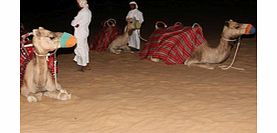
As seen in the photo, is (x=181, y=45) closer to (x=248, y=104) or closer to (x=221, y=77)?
(x=221, y=77)

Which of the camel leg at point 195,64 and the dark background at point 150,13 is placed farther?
the dark background at point 150,13

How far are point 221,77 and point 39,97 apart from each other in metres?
3.38

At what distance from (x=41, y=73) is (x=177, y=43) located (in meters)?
3.81

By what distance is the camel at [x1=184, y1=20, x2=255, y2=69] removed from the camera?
30.9 feet

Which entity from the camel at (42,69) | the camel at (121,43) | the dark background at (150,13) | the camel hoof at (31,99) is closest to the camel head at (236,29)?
the camel at (121,43)

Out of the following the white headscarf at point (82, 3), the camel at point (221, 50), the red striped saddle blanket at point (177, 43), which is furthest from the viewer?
the red striped saddle blanket at point (177, 43)

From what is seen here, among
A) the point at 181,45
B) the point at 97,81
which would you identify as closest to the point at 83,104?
the point at 97,81

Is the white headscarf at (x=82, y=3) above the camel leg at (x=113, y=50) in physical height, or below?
above

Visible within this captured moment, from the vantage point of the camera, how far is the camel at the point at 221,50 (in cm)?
941

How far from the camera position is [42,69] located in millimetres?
7211

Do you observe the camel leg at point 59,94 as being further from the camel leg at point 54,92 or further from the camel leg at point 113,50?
the camel leg at point 113,50

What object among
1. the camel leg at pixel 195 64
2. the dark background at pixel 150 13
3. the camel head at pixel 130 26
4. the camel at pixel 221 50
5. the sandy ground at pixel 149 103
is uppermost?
the dark background at pixel 150 13

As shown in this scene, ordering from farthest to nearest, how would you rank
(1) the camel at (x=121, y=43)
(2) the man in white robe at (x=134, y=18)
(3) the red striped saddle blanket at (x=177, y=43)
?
(1) the camel at (x=121, y=43) < (2) the man in white robe at (x=134, y=18) < (3) the red striped saddle blanket at (x=177, y=43)

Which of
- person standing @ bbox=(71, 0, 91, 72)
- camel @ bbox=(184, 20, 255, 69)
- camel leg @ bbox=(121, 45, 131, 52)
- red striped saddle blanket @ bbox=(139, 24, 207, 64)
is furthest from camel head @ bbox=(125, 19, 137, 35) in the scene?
person standing @ bbox=(71, 0, 91, 72)
